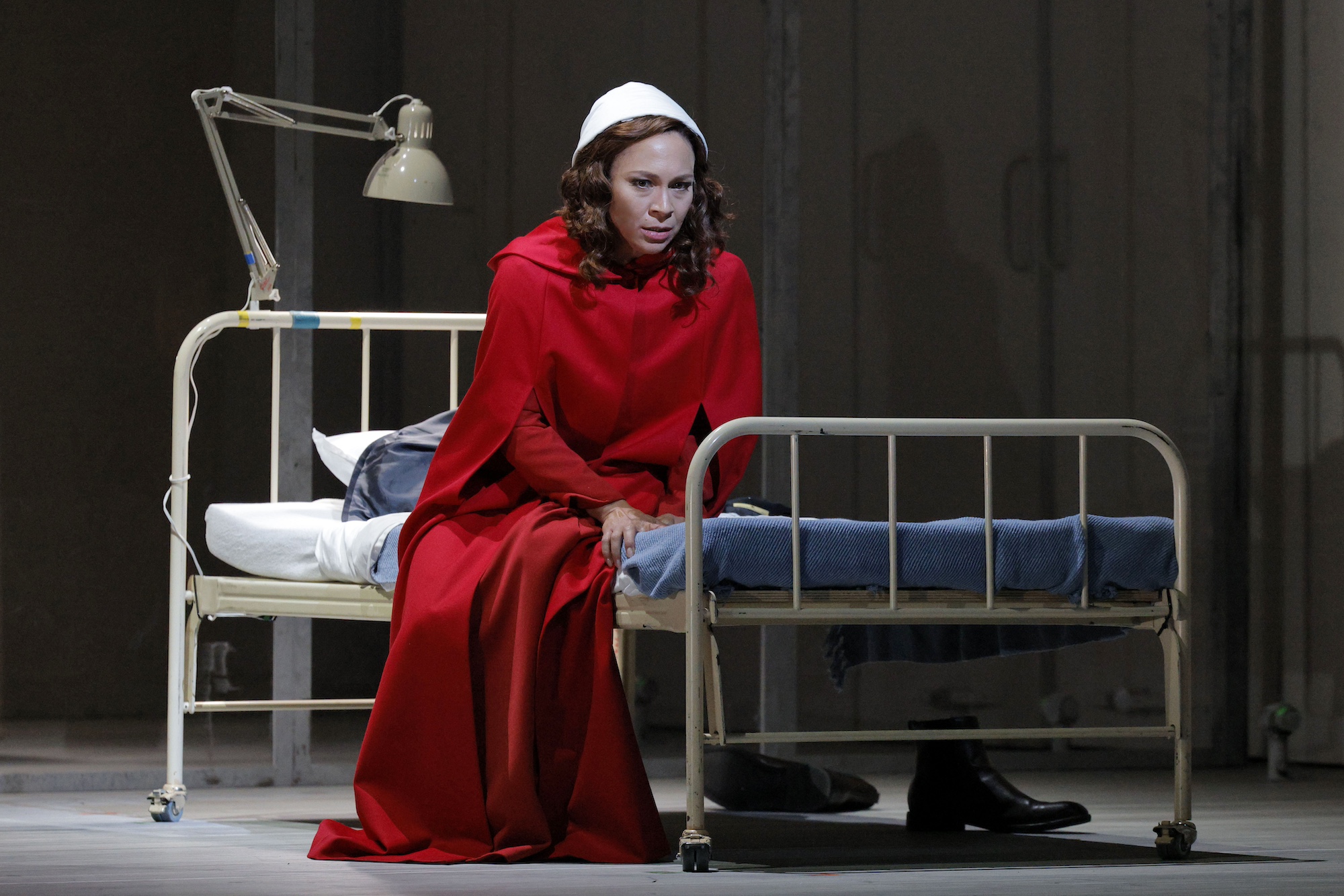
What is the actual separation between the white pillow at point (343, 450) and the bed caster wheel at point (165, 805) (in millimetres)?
675

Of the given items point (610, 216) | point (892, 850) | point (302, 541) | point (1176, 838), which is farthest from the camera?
point (302, 541)

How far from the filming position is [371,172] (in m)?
3.72

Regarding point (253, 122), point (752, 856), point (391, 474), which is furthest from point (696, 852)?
point (253, 122)

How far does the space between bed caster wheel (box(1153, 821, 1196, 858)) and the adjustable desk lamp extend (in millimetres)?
1823

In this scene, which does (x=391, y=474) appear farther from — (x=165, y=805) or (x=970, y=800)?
(x=970, y=800)

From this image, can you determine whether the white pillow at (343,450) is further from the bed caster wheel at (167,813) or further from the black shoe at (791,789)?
the black shoe at (791,789)

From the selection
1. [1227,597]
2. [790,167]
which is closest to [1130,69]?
[790,167]

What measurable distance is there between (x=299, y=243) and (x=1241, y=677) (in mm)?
2646

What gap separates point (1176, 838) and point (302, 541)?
1.57m

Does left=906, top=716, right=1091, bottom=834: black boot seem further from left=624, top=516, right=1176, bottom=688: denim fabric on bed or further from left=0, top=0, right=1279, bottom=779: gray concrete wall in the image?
left=0, top=0, right=1279, bottom=779: gray concrete wall

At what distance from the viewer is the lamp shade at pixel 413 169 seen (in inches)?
144

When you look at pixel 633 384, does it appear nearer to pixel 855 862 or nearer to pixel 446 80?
pixel 855 862

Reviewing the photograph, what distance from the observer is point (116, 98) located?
428cm

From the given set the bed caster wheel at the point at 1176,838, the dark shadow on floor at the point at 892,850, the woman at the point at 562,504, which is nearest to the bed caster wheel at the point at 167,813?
the woman at the point at 562,504
